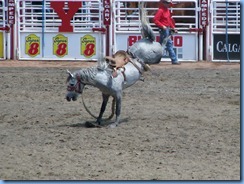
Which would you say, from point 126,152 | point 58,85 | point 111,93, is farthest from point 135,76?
point 58,85

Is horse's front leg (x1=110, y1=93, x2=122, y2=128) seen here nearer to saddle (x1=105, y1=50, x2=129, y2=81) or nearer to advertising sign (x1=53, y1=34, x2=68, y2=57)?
saddle (x1=105, y1=50, x2=129, y2=81)

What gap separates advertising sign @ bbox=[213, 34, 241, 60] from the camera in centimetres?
1983

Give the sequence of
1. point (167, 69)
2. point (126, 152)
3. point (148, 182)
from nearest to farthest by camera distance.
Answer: point (148, 182) < point (126, 152) < point (167, 69)

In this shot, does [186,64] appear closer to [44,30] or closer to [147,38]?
[44,30]

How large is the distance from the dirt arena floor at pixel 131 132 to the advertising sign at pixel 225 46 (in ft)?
9.91

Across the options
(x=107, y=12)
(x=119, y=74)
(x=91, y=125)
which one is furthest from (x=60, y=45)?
(x=119, y=74)

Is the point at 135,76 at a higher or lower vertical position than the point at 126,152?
higher

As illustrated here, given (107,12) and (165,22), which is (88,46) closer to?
(107,12)

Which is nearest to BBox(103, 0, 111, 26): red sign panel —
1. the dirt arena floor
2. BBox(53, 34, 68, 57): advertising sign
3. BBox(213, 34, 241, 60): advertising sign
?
BBox(53, 34, 68, 57): advertising sign

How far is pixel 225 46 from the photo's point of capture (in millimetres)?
19906

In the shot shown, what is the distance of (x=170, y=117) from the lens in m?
12.1

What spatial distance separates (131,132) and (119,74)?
740mm

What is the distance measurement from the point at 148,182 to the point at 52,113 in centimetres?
460

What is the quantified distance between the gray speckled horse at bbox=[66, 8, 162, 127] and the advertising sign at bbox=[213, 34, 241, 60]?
8.29 meters
